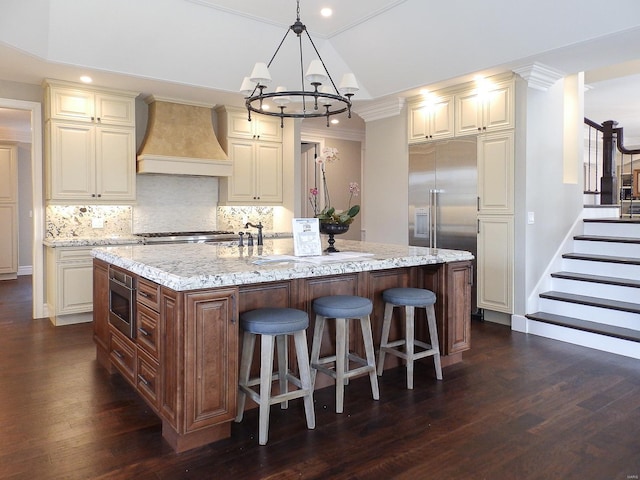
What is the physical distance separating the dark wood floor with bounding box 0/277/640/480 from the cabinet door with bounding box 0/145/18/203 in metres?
5.73

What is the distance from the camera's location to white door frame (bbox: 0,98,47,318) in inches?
202

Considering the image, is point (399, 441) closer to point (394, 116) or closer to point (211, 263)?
point (211, 263)

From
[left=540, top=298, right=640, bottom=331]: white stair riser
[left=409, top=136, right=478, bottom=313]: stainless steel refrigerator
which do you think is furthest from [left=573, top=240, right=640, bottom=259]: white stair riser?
[left=409, top=136, right=478, bottom=313]: stainless steel refrigerator

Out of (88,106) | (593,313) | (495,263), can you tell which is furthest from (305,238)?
(88,106)

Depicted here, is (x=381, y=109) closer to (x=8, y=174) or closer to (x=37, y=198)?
(x=37, y=198)

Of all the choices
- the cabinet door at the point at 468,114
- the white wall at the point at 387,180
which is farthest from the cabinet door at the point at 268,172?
the cabinet door at the point at 468,114

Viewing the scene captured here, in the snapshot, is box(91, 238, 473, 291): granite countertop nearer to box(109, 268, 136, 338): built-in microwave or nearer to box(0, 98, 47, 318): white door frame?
box(109, 268, 136, 338): built-in microwave

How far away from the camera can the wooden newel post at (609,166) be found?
6324mm

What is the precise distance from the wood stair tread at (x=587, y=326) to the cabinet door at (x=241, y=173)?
380 cm

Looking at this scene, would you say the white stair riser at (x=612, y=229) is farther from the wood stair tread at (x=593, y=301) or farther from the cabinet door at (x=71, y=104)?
the cabinet door at (x=71, y=104)

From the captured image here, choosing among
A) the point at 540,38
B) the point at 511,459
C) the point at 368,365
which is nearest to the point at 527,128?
the point at 540,38

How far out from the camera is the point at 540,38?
4043mm

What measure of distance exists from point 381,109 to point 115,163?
11.2 feet

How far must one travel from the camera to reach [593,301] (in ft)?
14.6
